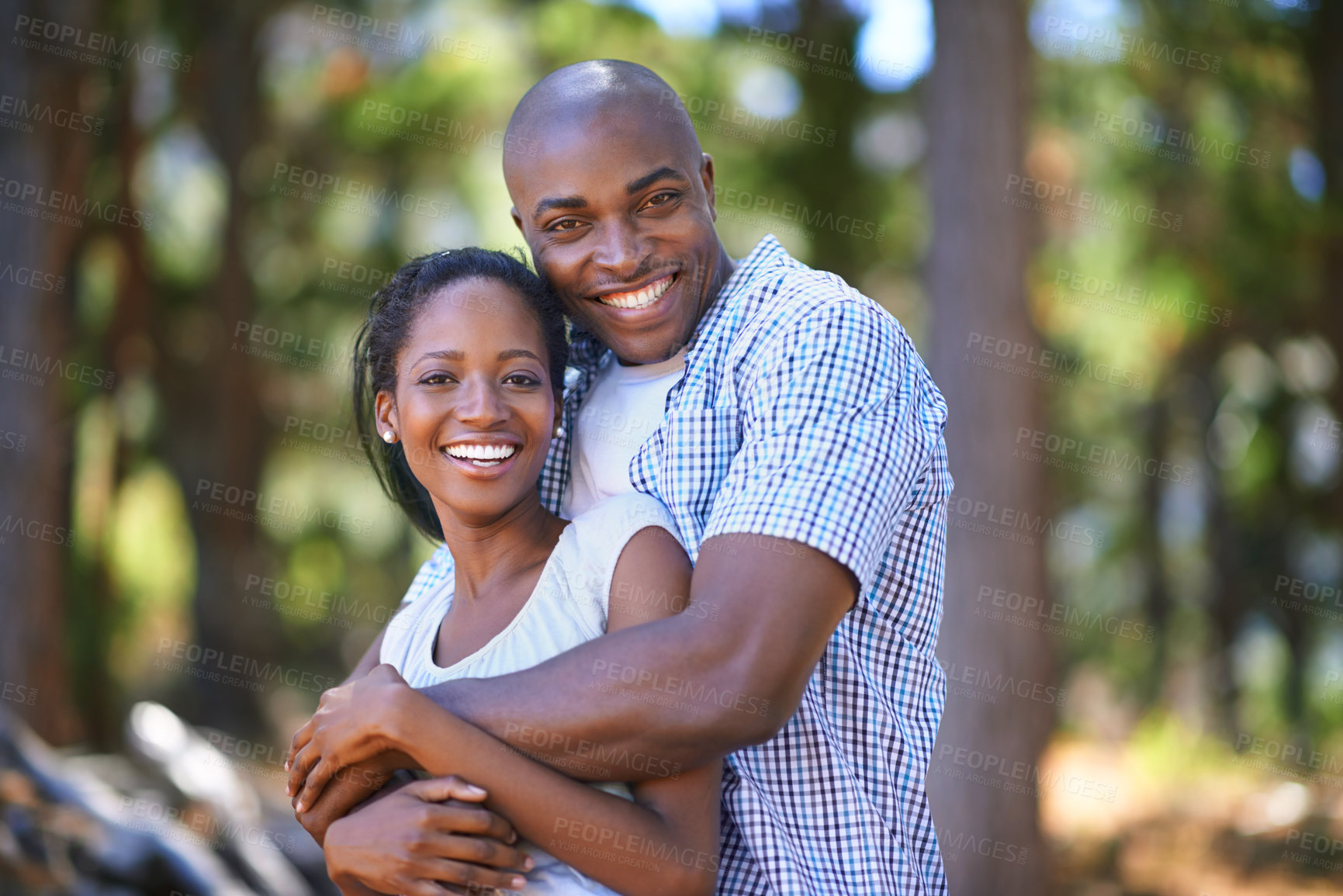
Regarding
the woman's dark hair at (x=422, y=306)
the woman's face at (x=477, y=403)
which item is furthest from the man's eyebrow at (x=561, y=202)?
the woman's face at (x=477, y=403)

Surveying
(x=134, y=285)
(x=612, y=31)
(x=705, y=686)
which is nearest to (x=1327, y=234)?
(x=612, y=31)

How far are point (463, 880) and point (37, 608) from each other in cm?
696

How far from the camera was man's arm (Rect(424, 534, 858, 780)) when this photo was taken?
5.87 ft

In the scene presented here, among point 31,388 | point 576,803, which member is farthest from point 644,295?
point 31,388

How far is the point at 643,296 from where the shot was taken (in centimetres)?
244

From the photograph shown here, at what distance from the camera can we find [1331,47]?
931 centimetres

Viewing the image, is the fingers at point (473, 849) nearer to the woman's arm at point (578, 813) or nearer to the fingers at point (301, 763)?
the woman's arm at point (578, 813)

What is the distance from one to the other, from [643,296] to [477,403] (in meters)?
0.44

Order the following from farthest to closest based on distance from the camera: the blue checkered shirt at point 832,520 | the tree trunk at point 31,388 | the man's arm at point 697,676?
1. the tree trunk at point 31,388
2. the blue checkered shirt at point 832,520
3. the man's arm at point 697,676

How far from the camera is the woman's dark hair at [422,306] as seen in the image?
2348 mm

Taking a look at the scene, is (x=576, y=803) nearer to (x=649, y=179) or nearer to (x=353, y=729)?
(x=353, y=729)

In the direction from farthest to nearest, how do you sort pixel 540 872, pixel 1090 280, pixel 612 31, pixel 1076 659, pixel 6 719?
1. pixel 1076 659
2. pixel 1090 280
3. pixel 612 31
4. pixel 6 719
5. pixel 540 872

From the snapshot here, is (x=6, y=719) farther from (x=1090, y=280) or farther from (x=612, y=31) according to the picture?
(x=1090, y=280)

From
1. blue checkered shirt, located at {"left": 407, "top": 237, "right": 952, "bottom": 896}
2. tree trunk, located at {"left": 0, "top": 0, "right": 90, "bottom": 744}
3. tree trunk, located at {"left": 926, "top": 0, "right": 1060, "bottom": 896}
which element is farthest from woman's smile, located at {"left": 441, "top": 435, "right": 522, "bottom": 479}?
tree trunk, located at {"left": 0, "top": 0, "right": 90, "bottom": 744}
